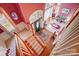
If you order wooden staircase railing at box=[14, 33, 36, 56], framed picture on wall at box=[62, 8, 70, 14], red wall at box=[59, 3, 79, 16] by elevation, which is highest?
red wall at box=[59, 3, 79, 16]

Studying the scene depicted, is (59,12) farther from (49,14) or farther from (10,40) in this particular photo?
(10,40)

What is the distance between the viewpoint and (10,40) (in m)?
1.98

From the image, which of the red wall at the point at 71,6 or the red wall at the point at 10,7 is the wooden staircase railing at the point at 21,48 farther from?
the red wall at the point at 71,6

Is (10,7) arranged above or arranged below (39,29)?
above

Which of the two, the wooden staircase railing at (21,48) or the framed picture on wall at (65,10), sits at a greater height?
the framed picture on wall at (65,10)

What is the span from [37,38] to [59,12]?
0.84 ft

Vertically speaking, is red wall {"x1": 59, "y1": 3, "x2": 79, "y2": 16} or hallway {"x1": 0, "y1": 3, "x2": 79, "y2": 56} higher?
red wall {"x1": 59, "y1": 3, "x2": 79, "y2": 16}

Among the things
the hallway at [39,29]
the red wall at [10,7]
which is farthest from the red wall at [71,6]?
the red wall at [10,7]

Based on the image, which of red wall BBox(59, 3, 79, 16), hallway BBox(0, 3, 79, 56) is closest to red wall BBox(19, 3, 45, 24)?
hallway BBox(0, 3, 79, 56)

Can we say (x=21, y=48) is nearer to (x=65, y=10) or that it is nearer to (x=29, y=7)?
(x=29, y=7)

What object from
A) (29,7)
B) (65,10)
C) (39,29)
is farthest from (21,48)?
(65,10)

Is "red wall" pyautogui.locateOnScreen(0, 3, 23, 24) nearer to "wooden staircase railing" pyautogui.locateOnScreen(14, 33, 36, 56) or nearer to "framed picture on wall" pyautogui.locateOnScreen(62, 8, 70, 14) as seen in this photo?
"wooden staircase railing" pyautogui.locateOnScreen(14, 33, 36, 56)

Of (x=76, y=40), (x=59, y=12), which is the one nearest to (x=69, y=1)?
(x=59, y=12)

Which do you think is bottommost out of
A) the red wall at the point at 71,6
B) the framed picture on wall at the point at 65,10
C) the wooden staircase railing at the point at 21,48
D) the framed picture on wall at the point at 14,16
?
the wooden staircase railing at the point at 21,48
